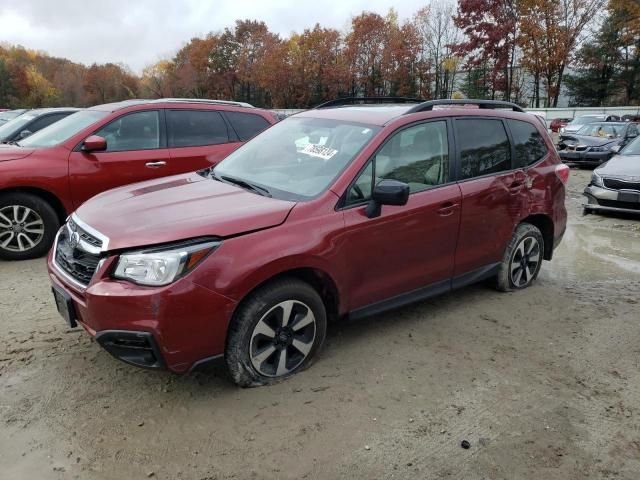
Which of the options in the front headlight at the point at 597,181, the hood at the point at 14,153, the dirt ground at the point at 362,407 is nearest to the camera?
the dirt ground at the point at 362,407

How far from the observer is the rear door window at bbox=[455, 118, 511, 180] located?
14.3 ft

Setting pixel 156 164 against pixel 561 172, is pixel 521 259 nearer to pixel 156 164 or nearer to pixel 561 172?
pixel 561 172

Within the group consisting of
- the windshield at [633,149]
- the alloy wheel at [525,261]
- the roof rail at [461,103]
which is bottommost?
the alloy wheel at [525,261]

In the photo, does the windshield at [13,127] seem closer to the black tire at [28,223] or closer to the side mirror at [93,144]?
the side mirror at [93,144]

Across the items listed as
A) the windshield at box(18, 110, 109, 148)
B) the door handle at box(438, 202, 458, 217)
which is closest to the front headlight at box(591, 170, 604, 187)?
the door handle at box(438, 202, 458, 217)

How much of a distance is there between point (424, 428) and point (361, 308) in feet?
3.28

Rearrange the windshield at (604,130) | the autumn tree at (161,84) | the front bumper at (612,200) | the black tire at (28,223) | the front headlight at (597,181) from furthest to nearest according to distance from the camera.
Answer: the autumn tree at (161,84) → the windshield at (604,130) → the front headlight at (597,181) → the front bumper at (612,200) → the black tire at (28,223)

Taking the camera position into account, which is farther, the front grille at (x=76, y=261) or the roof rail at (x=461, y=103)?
the roof rail at (x=461, y=103)

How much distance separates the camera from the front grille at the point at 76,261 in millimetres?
3117

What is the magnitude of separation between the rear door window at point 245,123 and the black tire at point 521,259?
3.85 m

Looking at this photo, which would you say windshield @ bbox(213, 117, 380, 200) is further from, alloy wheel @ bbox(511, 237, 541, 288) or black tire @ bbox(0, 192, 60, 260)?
black tire @ bbox(0, 192, 60, 260)

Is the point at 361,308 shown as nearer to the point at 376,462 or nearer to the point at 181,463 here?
the point at 376,462

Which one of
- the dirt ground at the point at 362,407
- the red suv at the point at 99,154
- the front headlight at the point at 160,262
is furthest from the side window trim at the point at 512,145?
the front headlight at the point at 160,262

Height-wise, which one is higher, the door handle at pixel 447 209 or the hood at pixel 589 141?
the door handle at pixel 447 209
